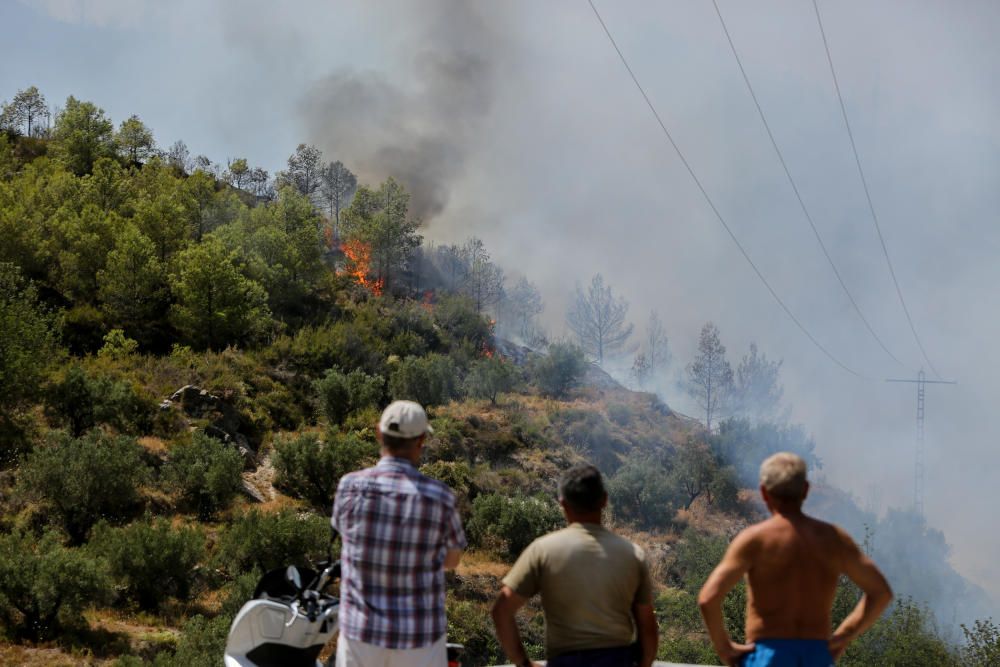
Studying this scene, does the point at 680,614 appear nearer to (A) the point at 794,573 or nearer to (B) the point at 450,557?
(A) the point at 794,573

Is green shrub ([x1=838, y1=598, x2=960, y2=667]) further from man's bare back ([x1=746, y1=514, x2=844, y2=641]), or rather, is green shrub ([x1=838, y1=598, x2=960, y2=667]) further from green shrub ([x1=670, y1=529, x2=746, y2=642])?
man's bare back ([x1=746, y1=514, x2=844, y2=641])

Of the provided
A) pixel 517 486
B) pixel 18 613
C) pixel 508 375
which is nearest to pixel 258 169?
pixel 508 375

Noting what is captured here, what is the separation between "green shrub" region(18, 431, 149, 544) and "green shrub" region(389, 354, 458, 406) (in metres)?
17.8

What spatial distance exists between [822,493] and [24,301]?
52822mm

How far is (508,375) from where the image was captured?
48.1 meters

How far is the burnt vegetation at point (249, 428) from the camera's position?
16.7m

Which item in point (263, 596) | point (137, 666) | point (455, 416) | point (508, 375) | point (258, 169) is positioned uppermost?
point (258, 169)

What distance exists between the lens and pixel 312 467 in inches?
977

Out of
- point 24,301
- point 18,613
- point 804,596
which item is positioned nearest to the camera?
point 804,596

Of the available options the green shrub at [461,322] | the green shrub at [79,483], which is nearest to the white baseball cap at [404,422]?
the green shrub at [79,483]

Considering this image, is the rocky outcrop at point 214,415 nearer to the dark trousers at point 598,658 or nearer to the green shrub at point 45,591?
the green shrub at point 45,591

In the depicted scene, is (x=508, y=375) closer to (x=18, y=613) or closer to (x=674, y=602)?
(x=674, y=602)

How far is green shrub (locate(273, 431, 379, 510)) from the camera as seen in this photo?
24.7 metres

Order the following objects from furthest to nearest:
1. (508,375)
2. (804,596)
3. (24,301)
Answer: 1. (508,375)
2. (24,301)
3. (804,596)
